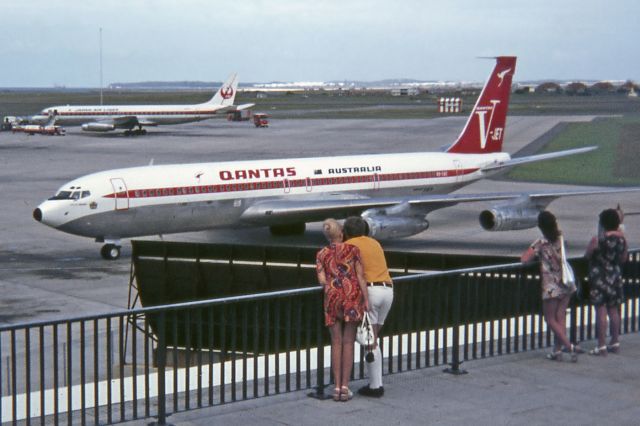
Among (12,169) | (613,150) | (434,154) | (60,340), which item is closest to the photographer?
(60,340)

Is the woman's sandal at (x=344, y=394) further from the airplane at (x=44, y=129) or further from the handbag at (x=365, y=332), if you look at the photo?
the airplane at (x=44, y=129)

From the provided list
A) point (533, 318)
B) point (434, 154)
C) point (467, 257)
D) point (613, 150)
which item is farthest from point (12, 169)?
point (533, 318)

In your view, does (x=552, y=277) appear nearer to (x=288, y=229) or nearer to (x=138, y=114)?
(x=288, y=229)

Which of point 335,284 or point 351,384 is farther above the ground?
point 335,284

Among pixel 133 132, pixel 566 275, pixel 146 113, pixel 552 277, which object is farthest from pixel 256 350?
pixel 146 113

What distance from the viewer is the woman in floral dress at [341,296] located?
10695mm

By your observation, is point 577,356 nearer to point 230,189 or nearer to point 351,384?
point 351,384

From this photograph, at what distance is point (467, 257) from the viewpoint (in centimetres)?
1727

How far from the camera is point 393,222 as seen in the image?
2953 centimetres

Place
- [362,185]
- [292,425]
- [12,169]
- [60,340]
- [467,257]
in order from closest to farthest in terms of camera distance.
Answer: [292,425]
[467,257]
[60,340]
[362,185]
[12,169]

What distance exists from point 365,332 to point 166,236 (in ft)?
76.6

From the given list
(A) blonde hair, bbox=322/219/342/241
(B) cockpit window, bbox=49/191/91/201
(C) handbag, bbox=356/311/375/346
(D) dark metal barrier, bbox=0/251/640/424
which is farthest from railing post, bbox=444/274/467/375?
(B) cockpit window, bbox=49/191/91/201

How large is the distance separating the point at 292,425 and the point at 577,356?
4.62m

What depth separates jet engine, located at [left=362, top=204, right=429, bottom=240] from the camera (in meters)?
29.2
